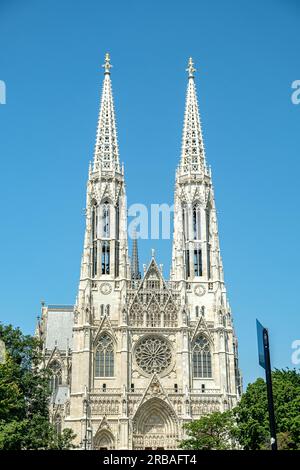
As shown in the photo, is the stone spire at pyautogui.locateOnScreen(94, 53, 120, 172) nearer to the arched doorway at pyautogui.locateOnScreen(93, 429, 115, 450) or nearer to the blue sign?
the arched doorway at pyautogui.locateOnScreen(93, 429, 115, 450)

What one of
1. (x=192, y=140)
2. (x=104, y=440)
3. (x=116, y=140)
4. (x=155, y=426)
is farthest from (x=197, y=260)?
(x=104, y=440)

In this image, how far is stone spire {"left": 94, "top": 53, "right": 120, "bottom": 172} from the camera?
297 ft

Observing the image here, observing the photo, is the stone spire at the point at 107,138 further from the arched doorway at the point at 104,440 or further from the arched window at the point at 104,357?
the arched doorway at the point at 104,440

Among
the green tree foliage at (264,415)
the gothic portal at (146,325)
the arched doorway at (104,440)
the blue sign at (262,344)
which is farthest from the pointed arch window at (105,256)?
the blue sign at (262,344)

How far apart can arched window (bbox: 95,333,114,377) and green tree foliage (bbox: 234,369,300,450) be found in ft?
74.0

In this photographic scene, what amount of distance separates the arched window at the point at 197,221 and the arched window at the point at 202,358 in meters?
12.1

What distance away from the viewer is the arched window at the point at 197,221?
292 ft

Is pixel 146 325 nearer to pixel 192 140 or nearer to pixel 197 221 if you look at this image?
pixel 197 221

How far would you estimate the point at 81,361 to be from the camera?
267 feet

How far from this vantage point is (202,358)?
274 ft

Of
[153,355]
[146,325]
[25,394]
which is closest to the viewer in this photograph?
[25,394]

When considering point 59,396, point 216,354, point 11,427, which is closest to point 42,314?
point 59,396

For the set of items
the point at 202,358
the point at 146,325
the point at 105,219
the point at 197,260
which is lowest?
the point at 202,358

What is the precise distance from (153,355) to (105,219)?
16.7 m
